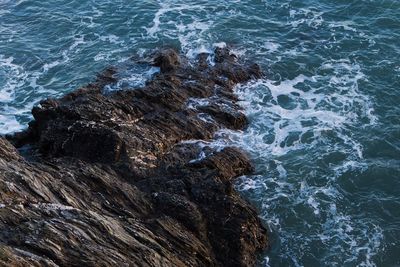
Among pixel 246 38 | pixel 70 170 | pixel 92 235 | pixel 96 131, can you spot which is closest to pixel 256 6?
pixel 246 38

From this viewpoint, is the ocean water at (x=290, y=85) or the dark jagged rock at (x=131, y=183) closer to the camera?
the dark jagged rock at (x=131, y=183)

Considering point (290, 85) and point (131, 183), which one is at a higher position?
point (131, 183)

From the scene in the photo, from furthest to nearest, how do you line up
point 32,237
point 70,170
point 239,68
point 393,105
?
point 239,68 < point 393,105 < point 70,170 < point 32,237

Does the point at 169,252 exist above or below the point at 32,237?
below

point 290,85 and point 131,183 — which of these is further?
point 290,85

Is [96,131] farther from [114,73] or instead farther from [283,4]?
[283,4]
